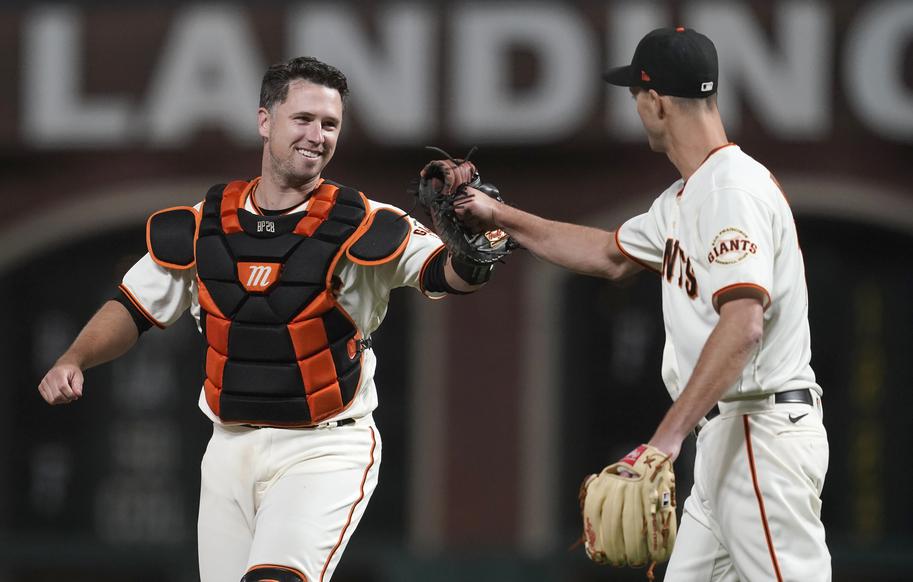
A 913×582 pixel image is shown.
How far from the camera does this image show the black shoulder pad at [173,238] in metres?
4.48

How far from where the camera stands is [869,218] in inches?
370

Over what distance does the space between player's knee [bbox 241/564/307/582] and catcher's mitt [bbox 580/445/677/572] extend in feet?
2.49

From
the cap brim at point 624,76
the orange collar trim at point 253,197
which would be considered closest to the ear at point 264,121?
the orange collar trim at point 253,197

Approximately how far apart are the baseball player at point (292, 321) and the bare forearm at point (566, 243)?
0.84ft

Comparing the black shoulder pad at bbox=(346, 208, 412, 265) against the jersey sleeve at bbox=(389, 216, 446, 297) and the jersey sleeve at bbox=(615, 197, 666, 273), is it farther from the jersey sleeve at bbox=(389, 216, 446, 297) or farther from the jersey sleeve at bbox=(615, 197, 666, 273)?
the jersey sleeve at bbox=(615, 197, 666, 273)

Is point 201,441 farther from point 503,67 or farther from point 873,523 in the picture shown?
point 873,523

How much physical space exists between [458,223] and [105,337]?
1.04m

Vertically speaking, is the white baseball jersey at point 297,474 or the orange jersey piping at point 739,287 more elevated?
the orange jersey piping at point 739,287

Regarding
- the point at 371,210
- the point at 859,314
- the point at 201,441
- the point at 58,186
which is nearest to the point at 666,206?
the point at 371,210

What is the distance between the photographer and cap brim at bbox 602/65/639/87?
4152 mm

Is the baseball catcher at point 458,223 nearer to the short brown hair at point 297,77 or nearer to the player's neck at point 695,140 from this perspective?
the short brown hair at point 297,77

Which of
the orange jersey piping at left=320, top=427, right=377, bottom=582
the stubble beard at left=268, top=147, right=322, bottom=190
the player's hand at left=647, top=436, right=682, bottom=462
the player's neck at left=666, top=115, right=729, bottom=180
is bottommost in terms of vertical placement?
the orange jersey piping at left=320, top=427, right=377, bottom=582

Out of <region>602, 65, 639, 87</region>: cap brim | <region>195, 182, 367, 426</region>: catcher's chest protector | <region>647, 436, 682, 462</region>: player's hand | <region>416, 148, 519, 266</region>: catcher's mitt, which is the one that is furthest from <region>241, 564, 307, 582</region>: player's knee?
<region>602, 65, 639, 87</region>: cap brim

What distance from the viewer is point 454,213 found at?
450cm
